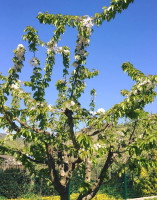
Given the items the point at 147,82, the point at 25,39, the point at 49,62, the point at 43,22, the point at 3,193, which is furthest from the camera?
the point at 3,193

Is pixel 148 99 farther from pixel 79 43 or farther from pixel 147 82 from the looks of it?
pixel 79 43

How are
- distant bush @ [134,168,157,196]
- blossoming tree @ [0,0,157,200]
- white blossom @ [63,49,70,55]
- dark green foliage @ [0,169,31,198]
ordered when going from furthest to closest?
distant bush @ [134,168,157,196] < dark green foliage @ [0,169,31,198] < white blossom @ [63,49,70,55] < blossoming tree @ [0,0,157,200]

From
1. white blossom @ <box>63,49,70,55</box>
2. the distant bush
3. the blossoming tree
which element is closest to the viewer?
the blossoming tree

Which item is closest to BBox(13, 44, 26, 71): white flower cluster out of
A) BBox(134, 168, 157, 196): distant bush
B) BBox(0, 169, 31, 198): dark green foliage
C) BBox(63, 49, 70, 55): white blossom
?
BBox(63, 49, 70, 55): white blossom

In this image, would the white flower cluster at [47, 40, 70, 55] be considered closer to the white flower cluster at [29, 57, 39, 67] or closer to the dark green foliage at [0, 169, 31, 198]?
the white flower cluster at [29, 57, 39, 67]

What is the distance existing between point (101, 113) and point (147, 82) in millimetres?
999

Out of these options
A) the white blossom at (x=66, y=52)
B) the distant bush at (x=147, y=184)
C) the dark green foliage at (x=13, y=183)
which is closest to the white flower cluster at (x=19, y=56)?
the white blossom at (x=66, y=52)

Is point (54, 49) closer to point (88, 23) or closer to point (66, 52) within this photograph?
point (66, 52)

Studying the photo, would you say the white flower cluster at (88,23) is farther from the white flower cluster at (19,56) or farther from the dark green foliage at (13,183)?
the dark green foliage at (13,183)

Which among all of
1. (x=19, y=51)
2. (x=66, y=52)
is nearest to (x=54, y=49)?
(x=66, y=52)

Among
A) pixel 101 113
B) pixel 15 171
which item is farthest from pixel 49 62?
pixel 15 171

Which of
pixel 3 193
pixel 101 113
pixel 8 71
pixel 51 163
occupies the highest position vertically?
pixel 8 71

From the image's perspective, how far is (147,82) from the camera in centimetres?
373

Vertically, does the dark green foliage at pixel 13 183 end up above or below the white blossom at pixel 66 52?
below
